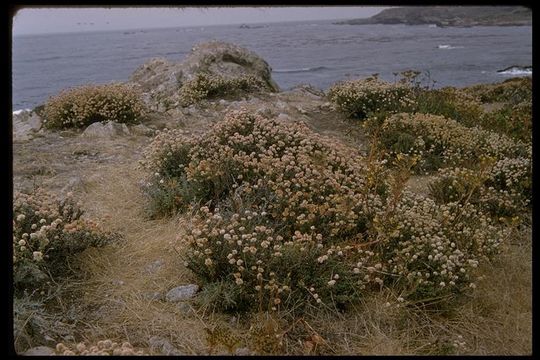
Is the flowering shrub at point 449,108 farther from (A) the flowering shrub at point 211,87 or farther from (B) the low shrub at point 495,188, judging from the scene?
(A) the flowering shrub at point 211,87

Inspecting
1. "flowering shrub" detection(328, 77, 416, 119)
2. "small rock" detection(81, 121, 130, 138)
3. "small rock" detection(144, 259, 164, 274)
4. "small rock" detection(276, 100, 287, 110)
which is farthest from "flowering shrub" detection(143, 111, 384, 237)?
"small rock" detection(276, 100, 287, 110)

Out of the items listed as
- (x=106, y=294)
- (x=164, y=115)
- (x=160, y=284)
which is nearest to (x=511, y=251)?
(x=160, y=284)

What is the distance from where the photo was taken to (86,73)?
35.2 m

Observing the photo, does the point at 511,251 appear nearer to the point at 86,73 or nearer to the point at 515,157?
the point at 515,157

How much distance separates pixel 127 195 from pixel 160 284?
209cm

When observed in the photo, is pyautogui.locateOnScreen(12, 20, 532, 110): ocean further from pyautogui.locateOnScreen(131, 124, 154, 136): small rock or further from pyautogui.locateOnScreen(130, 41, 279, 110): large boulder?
pyautogui.locateOnScreen(131, 124, 154, 136): small rock

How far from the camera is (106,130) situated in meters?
8.71

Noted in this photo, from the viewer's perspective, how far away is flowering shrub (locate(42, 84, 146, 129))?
938 cm

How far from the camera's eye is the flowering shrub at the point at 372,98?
9.52 metres

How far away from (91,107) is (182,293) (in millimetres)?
6386

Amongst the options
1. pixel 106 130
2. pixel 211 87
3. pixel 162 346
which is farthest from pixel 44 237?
pixel 211 87

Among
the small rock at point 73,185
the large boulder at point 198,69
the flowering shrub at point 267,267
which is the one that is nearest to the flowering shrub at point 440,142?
the flowering shrub at point 267,267

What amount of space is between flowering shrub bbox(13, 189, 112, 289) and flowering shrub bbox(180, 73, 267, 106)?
21.3ft

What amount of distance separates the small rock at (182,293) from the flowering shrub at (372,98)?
231 inches
